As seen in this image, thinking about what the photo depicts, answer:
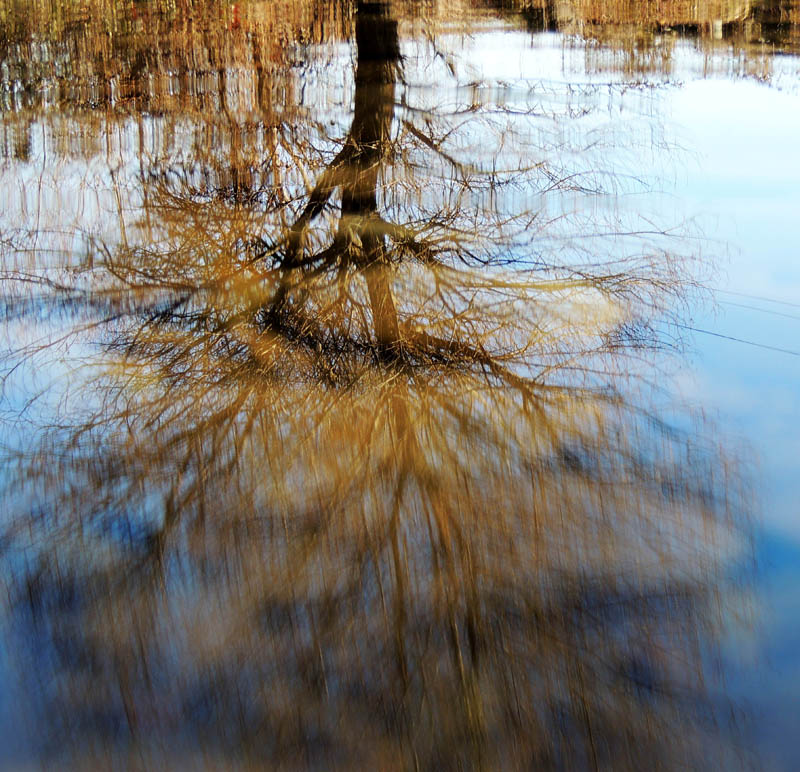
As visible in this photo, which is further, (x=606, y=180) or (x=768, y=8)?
(x=768, y=8)

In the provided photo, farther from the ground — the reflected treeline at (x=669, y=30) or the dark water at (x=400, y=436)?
the reflected treeline at (x=669, y=30)

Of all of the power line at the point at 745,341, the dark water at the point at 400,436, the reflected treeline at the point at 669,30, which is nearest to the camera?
the dark water at the point at 400,436

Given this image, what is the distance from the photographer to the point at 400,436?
2.79 m

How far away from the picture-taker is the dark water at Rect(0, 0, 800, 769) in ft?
6.37

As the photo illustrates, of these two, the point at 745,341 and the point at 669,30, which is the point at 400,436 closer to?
the point at 745,341

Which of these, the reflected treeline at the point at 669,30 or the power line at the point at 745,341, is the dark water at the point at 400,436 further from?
the reflected treeline at the point at 669,30

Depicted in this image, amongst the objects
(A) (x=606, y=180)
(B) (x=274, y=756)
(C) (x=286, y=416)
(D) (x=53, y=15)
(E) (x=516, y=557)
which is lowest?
(B) (x=274, y=756)

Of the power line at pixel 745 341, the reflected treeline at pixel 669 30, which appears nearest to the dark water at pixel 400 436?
the power line at pixel 745 341

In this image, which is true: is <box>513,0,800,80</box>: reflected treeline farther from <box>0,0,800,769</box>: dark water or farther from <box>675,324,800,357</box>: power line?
<box>675,324,800,357</box>: power line

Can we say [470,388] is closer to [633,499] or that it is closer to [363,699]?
[633,499]

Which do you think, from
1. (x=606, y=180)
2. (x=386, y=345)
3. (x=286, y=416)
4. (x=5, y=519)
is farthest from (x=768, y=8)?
(x=5, y=519)

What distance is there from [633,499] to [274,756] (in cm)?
116

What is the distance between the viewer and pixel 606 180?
4.71 metres

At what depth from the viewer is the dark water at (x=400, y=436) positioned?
1.94 metres
